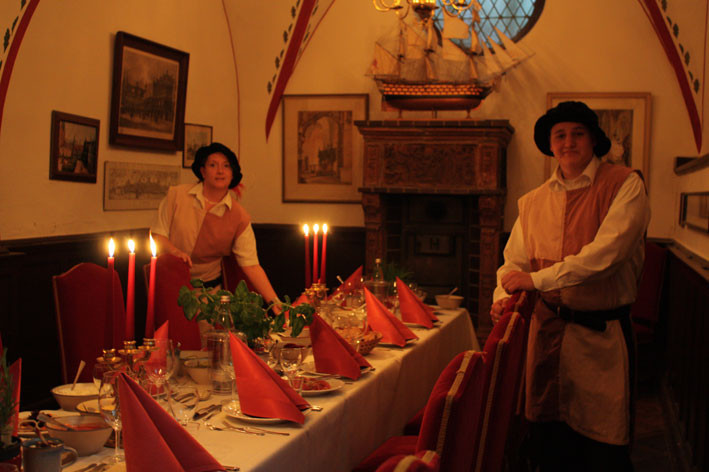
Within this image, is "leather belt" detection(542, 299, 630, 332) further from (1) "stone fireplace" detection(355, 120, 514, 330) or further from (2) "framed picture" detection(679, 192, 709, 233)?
(1) "stone fireplace" detection(355, 120, 514, 330)

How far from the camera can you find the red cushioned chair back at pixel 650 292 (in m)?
5.58

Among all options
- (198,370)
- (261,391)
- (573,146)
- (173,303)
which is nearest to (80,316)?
(173,303)

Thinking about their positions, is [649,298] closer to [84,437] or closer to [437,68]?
[437,68]

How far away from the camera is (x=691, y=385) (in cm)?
367

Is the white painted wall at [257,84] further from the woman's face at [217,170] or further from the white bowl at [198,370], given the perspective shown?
the white bowl at [198,370]

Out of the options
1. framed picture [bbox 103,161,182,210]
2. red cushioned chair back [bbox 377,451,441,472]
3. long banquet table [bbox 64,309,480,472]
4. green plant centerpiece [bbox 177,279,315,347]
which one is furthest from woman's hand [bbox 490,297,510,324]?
framed picture [bbox 103,161,182,210]

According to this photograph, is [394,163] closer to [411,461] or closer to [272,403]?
[272,403]

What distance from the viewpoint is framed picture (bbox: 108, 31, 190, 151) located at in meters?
5.54

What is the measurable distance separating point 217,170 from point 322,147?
316cm

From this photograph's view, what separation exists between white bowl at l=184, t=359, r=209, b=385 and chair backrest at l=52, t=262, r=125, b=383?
2.11 ft

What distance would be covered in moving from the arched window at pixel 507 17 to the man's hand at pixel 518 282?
14.9ft

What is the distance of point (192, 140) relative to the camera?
6750 mm

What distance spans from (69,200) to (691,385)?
13.9 ft

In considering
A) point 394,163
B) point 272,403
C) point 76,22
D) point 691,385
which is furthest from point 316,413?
point 394,163
